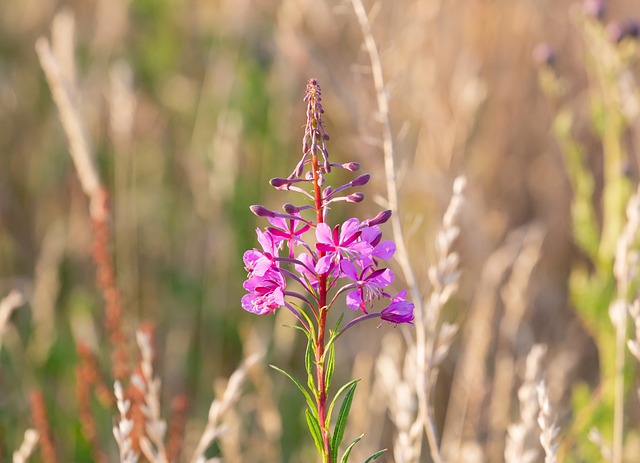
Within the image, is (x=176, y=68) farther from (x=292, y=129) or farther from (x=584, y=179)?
(x=584, y=179)

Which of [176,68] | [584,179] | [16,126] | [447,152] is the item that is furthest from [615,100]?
[16,126]

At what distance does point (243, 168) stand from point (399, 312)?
2437mm

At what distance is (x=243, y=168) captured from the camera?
3357 mm

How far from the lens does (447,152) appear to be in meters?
2.79

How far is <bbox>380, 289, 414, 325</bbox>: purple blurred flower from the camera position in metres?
0.97

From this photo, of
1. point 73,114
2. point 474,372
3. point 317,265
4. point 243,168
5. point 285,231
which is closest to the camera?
point 317,265

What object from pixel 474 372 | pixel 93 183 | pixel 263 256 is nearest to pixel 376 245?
pixel 263 256

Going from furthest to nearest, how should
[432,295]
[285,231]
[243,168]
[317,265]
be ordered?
[243,168], [432,295], [285,231], [317,265]

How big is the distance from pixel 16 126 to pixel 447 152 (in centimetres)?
211

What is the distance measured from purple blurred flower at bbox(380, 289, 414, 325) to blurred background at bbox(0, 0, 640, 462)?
51.9 inches

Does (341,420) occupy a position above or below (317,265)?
below

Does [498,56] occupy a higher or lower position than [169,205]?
higher

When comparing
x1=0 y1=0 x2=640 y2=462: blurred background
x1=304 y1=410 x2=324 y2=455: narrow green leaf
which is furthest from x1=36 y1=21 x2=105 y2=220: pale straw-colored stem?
x1=304 y1=410 x2=324 y2=455: narrow green leaf

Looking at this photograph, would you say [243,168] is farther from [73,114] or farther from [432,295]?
[432,295]
